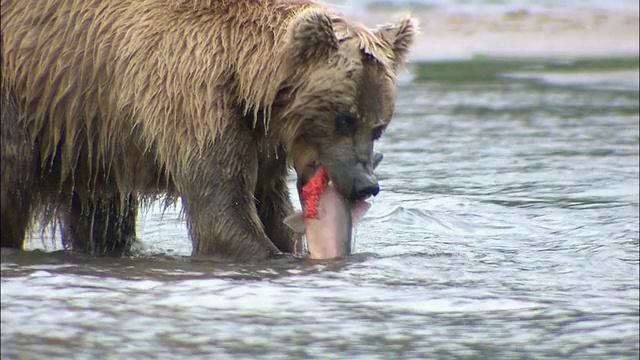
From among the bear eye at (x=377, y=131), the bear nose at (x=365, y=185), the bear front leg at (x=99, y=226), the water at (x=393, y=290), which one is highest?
the bear eye at (x=377, y=131)

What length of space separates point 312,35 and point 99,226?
167cm

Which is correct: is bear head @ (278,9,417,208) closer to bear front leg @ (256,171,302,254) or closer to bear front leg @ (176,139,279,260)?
bear front leg @ (176,139,279,260)

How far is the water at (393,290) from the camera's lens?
15.8 feet

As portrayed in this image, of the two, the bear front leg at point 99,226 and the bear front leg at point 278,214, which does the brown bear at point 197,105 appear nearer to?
the bear front leg at point 278,214

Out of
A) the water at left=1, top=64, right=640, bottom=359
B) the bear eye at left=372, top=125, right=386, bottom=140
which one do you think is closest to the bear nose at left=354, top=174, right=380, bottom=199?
the bear eye at left=372, top=125, right=386, bottom=140

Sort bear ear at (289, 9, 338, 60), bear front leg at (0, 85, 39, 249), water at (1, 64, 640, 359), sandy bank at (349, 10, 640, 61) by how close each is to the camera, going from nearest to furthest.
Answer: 1. water at (1, 64, 640, 359)
2. bear ear at (289, 9, 338, 60)
3. bear front leg at (0, 85, 39, 249)
4. sandy bank at (349, 10, 640, 61)

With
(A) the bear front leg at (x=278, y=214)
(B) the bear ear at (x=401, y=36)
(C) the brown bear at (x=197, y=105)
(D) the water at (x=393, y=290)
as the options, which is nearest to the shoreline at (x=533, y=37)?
(D) the water at (x=393, y=290)

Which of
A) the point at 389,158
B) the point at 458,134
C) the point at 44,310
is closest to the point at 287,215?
the point at 44,310

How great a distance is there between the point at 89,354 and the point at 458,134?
6.20 m

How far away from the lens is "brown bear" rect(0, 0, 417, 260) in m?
5.58

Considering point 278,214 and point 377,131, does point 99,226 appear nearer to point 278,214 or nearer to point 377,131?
point 278,214

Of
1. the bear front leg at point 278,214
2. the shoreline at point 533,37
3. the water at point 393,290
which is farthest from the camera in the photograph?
the shoreline at point 533,37

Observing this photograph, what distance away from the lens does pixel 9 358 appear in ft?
15.0

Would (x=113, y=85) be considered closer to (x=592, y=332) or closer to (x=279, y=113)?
(x=279, y=113)
